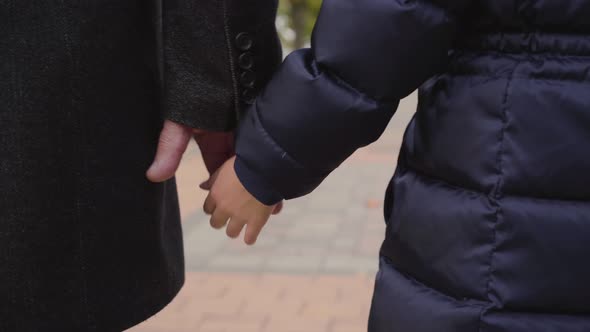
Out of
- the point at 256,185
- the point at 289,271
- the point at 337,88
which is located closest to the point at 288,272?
the point at 289,271

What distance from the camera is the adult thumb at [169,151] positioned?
4.89 ft

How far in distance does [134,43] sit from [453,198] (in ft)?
2.04

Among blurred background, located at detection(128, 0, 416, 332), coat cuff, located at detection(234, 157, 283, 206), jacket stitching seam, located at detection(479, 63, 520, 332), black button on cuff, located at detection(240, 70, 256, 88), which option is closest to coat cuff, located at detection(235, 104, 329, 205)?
coat cuff, located at detection(234, 157, 283, 206)

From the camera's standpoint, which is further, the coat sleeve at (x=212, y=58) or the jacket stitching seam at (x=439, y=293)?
the coat sleeve at (x=212, y=58)

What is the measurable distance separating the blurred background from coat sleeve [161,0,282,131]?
7.63ft

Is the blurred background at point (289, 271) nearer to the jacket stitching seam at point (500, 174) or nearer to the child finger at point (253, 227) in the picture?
the child finger at point (253, 227)

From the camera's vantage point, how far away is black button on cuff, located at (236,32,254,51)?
149cm

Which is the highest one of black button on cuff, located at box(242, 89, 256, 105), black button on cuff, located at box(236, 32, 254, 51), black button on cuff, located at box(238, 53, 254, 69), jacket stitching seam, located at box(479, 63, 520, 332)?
jacket stitching seam, located at box(479, 63, 520, 332)

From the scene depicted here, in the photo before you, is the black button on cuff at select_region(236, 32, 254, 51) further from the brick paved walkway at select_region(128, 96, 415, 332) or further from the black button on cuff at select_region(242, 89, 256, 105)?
the brick paved walkway at select_region(128, 96, 415, 332)

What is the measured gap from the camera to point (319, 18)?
1316 mm

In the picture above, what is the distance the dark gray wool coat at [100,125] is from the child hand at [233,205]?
0.10m

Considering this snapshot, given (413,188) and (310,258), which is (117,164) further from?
(310,258)

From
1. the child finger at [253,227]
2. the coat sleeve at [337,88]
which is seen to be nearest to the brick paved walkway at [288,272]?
the child finger at [253,227]

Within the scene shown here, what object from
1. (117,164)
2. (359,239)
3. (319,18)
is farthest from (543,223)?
(359,239)
